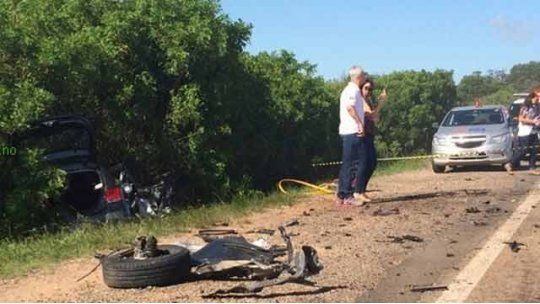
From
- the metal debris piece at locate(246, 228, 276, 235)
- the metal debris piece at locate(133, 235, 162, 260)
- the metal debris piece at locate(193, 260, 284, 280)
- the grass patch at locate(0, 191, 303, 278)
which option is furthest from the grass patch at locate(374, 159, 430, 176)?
the metal debris piece at locate(133, 235, 162, 260)

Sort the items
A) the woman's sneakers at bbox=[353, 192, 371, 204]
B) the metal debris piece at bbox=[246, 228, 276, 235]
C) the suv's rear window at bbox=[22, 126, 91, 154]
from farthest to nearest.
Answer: the woman's sneakers at bbox=[353, 192, 371, 204], the suv's rear window at bbox=[22, 126, 91, 154], the metal debris piece at bbox=[246, 228, 276, 235]

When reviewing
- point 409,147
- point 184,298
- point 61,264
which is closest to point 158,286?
point 184,298

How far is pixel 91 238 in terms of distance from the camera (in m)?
8.73

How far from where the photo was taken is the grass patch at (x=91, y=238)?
7.95 m

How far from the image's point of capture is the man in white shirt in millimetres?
10883

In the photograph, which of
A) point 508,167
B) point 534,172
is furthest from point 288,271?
point 508,167

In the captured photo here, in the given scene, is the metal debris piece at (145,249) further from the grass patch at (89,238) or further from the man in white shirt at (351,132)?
the man in white shirt at (351,132)

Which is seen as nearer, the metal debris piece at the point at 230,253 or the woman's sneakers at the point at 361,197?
the metal debris piece at the point at 230,253

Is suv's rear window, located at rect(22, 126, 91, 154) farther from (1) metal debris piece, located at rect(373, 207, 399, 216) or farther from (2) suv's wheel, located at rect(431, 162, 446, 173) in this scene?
(2) suv's wheel, located at rect(431, 162, 446, 173)

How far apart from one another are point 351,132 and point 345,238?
2.78 m

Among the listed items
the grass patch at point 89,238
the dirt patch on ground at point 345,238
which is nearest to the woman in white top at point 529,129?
the dirt patch on ground at point 345,238

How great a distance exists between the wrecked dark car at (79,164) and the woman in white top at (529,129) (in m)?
10.4

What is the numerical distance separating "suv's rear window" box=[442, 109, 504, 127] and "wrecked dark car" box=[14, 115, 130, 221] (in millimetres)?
11010

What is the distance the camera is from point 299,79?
20.7m
